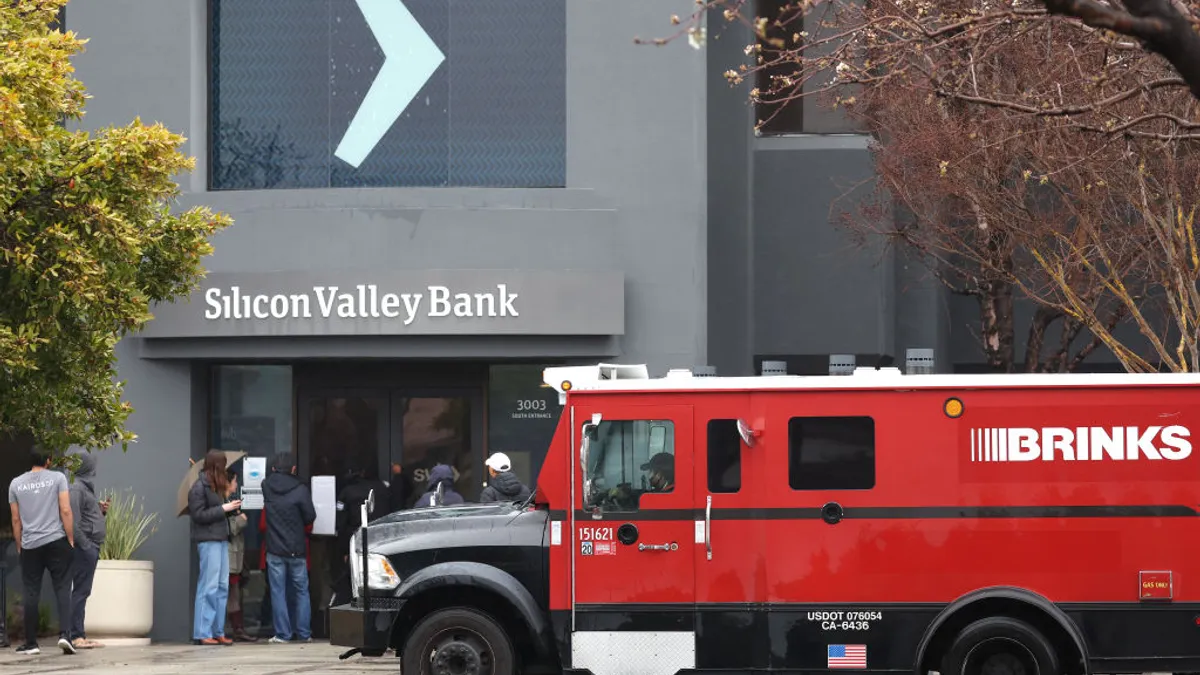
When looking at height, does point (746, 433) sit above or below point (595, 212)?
below

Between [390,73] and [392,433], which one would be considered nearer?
[390,73]

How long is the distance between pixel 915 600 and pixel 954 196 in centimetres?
614

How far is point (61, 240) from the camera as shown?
13.2 m

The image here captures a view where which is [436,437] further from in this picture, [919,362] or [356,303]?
[919,362]

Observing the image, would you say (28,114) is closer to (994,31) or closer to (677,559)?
(677,559)

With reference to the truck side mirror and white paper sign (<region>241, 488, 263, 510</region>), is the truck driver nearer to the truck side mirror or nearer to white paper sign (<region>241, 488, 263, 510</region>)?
the truck side mirror

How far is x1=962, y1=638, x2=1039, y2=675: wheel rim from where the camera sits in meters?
11.7

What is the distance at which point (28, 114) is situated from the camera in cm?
1334

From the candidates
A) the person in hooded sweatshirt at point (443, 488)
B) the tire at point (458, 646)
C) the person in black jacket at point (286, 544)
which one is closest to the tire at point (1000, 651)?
the tire at point (458, 646)

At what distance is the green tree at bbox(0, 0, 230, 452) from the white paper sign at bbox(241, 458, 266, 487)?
4.31 meters

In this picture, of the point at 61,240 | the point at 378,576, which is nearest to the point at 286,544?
the point at 61,240

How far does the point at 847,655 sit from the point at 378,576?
320 centimetres

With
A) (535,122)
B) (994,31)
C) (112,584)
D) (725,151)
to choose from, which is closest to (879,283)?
(725,151)

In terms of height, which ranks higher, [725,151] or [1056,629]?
[725,151]
